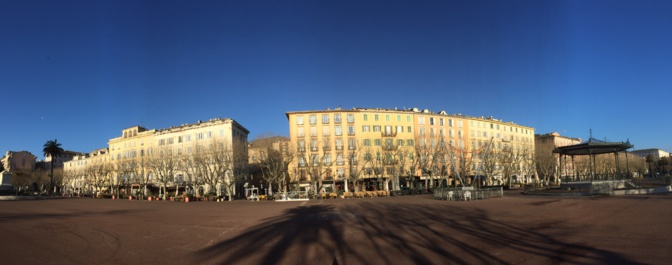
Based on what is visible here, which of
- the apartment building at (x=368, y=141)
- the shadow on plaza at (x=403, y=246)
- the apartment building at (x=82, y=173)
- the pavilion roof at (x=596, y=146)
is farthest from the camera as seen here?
the apartment building at (x=82, y=173)

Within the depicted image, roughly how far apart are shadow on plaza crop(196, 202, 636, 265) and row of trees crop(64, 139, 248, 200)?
46050 millimetres

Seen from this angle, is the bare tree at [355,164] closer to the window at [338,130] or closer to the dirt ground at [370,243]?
the window at [338,130]

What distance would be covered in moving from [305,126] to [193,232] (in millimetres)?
64936

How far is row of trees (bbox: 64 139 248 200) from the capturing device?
205 feet

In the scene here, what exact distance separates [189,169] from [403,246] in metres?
76.5

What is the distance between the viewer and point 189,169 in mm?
81125

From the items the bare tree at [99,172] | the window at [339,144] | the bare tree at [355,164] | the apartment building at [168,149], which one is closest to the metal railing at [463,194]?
the bare tree at [355,164]

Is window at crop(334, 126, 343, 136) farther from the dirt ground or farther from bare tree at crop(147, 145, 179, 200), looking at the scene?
the dirt ground

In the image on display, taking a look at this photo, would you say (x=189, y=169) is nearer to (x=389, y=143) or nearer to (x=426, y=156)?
(x=389, y=143)

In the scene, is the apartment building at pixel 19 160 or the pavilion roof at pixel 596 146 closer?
the pavilion roof at pixel 596 146

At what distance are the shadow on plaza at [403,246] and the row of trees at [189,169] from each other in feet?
151

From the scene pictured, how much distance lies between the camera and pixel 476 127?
318 ft

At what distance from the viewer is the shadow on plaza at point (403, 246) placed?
1011cm

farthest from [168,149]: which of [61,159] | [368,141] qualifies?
[61,159]
